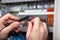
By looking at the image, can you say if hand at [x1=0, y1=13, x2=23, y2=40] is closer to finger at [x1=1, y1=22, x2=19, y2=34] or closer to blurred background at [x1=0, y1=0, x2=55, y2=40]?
finger at [x1=1, y1=22, x2=19, y2=34]

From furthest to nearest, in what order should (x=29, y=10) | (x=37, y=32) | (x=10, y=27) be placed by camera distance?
(x=29, y=10) → (x=10, y=27) → (x=37, y=32)

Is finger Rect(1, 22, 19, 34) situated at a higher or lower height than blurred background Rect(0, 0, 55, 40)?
lower

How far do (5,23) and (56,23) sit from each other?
33 centimetres

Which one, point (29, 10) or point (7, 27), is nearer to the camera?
point (7, 27)

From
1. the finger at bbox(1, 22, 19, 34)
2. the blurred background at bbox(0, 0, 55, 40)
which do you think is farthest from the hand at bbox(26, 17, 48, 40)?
the blurred background at bbox(0, 0, 55, 40)

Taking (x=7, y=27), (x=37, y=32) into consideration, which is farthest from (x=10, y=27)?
(x=37, y=32)

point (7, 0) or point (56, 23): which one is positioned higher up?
point (7, 0)

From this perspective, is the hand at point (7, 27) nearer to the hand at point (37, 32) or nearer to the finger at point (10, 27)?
the finger at point (10, 27)

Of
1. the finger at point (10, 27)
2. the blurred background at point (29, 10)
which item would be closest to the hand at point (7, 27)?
the finger at point (10, 27)

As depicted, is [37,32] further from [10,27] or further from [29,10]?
[29,10]

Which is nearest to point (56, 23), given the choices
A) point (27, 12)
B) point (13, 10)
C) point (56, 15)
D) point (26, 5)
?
point (56, 15)

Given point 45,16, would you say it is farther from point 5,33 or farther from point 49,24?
point 5,33

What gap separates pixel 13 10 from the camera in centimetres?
144

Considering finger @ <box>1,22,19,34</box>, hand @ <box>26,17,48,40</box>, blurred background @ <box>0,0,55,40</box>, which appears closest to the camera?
hand @ <box>26,17,48,40</box>
